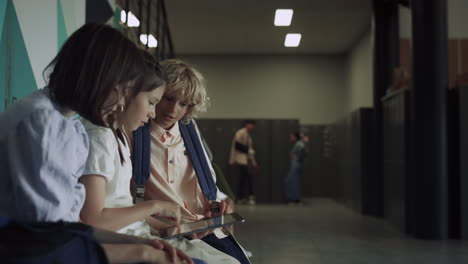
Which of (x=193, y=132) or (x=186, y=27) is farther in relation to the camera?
(x=186, y=27)

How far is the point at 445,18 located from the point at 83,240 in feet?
18.8

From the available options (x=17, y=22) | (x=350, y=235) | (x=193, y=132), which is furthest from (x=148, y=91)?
(x=350, y=235)

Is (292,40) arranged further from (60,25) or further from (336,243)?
(60,25)

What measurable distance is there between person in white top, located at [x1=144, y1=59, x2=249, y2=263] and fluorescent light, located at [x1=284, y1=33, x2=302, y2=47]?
30.8ft

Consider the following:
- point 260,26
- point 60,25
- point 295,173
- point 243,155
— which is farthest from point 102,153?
point 295,173

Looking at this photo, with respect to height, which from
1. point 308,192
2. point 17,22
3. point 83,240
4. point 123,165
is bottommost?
point 308,192

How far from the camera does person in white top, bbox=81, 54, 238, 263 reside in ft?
3.67

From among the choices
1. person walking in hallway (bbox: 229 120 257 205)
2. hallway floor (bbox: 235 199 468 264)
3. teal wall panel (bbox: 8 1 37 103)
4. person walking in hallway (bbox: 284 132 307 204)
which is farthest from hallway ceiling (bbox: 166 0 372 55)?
teal wall panel (bbox: 8 1 37 103)

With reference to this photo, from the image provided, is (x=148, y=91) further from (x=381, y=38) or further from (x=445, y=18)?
(x=381, y=38)

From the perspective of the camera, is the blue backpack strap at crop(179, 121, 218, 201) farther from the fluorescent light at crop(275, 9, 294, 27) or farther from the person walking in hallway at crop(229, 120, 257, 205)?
the person walking in hallway at crop(229, 120, 257, 205)

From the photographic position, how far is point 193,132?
1921 millimetres

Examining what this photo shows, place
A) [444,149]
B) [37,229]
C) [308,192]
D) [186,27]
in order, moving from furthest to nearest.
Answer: [308,192] → [186,27] → [444,149] → [37,229]

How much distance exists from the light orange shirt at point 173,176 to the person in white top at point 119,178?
0.97 feet

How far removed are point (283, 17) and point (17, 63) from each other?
796 cm
